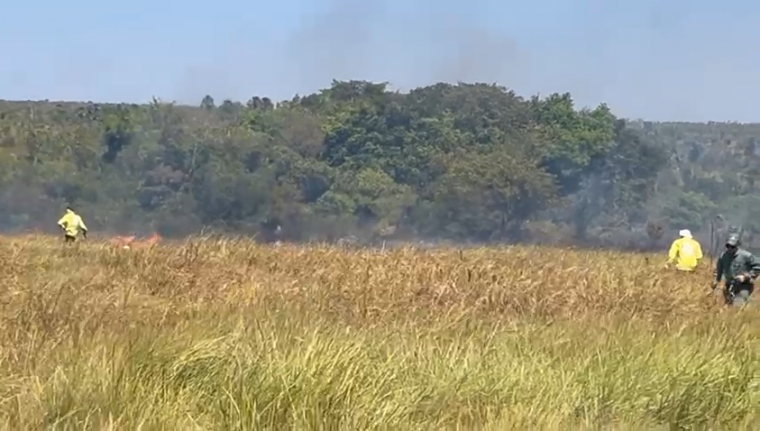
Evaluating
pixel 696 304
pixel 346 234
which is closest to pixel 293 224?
pixel 346 234

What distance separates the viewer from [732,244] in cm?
1662

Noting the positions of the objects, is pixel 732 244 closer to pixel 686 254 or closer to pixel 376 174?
pixel 686 254

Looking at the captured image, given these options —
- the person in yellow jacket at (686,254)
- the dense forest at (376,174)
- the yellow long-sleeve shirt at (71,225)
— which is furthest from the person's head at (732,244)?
the dense forest at (376,174)

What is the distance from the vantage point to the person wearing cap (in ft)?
54.5

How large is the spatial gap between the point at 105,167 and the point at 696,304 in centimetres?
4558

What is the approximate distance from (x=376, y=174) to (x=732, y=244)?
4124 cm

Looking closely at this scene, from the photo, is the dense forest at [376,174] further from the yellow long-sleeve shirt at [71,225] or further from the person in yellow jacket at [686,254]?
the person in yellow jacket at [686,254]

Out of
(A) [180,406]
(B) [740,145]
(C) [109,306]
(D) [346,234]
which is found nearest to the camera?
(A) [180,406]

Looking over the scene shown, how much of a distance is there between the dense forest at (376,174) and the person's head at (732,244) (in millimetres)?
30072

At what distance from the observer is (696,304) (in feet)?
56.9

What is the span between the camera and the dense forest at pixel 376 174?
169 ft

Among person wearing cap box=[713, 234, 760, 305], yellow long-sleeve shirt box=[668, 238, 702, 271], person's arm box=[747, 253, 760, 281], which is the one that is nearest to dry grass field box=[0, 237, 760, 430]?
person wearing cap box=[713, 234, 760, 305]

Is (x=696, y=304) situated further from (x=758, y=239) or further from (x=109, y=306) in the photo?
(x=758, y=239)

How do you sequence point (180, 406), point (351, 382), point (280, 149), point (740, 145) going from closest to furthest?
point (180, 406), point (351, 382), point (280, 149), point (740, 145)
